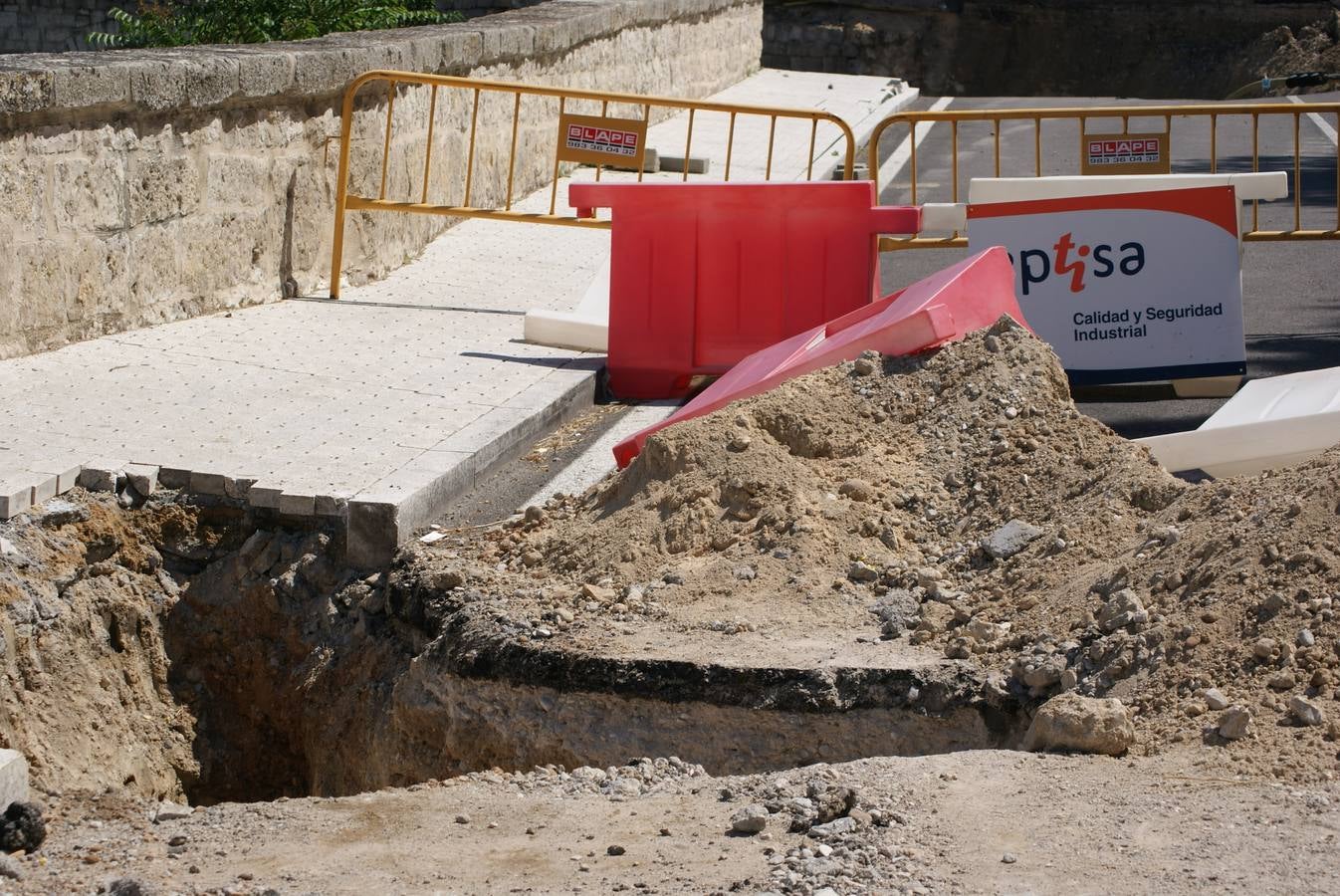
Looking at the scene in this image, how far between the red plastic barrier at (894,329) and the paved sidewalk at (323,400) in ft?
2.90

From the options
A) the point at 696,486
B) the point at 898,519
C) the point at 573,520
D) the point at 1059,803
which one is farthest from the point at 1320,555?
the point at 573,520

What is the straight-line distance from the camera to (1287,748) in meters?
3.53

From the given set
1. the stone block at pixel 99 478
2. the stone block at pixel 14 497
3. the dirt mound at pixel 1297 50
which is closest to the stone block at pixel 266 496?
the stone block at pixel 99 478

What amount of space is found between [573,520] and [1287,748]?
8.39ft

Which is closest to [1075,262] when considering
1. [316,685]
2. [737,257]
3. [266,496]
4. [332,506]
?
[737,257]

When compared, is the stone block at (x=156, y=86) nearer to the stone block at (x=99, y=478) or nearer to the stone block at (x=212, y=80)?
the stone block at (x=212, y=80)

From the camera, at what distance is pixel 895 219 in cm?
717

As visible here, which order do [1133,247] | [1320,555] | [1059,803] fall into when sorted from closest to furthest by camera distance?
[1059,803], [1320,555], [1133,247]

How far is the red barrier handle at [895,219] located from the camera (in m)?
7.15

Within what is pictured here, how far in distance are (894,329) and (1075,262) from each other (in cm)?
163

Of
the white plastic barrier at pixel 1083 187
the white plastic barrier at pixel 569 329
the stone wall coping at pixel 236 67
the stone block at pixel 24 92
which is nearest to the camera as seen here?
the stone block at pixel 24 92

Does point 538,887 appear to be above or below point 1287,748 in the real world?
below

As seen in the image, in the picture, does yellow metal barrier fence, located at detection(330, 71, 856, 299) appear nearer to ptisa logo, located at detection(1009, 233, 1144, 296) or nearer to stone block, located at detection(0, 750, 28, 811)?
ptisa logo, located at detection(1009, 233, 1144, 296)

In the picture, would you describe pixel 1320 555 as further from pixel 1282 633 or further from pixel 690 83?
pixel 690 83
